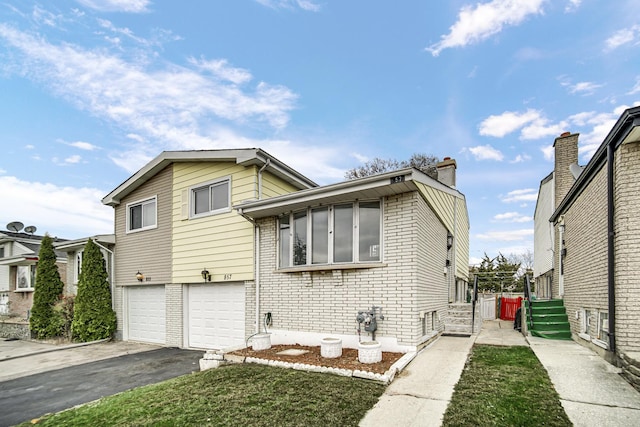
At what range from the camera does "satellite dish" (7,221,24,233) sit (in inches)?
901

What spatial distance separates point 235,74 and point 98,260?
8628 mm

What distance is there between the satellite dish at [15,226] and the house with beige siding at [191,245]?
48.4 feet

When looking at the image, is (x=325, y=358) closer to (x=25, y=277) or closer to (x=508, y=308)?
(x=508, y=308)

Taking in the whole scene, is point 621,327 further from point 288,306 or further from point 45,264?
point 45,264

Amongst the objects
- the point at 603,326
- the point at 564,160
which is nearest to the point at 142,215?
the point at 603,326

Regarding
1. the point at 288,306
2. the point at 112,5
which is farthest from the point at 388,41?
the point at 288,306

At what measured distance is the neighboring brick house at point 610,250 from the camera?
18.4 ft

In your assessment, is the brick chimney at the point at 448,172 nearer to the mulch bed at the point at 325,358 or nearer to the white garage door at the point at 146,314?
the mulch bed at the point at 325,358

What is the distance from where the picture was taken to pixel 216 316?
10352 millimetres

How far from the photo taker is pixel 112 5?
10.3 m

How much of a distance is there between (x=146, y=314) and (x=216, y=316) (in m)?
3.85

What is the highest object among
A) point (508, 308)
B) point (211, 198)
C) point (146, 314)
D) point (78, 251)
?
point (211, 198)

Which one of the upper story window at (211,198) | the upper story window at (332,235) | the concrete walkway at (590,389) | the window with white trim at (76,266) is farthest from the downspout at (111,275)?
the concrete walkway at (590,389)

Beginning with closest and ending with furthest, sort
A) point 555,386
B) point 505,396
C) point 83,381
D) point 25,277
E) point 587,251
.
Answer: point 505,396
point 555,386
point 83,381
point 587,251
point 25,277
